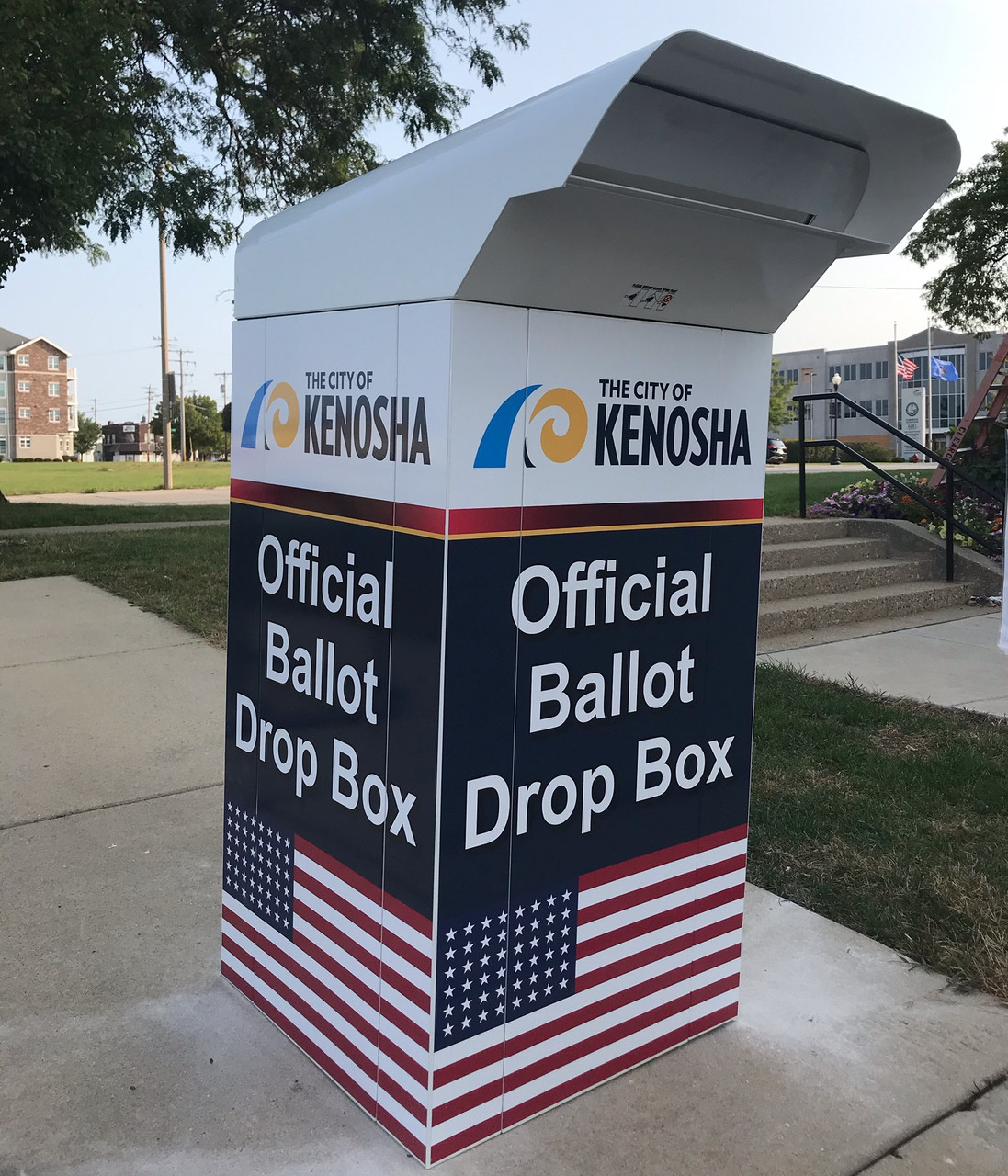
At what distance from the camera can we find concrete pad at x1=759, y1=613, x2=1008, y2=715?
6.12 m

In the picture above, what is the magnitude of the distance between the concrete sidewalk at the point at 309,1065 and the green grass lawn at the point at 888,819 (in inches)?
6.0

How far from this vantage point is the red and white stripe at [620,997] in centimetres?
239

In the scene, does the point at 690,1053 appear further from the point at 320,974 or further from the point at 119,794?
the point at 119,794

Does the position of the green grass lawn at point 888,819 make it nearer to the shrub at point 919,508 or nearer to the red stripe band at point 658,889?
the red stripe band at point 658,889

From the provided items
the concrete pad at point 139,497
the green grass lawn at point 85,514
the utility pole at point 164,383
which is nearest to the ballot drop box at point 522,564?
the green grass lawn at point 85,514

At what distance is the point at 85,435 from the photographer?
131750 mm

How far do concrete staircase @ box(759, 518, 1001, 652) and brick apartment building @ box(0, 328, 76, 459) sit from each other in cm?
12388

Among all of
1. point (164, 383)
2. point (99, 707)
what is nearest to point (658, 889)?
point (99, 707)

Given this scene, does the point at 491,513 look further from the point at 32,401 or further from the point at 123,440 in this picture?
the point at 123,440

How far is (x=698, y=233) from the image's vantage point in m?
2.27

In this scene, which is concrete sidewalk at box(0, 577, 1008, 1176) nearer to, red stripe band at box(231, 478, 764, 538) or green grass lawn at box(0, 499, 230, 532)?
red stripe band at box(231, 478, 764, 538)

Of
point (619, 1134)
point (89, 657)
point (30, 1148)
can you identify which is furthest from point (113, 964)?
point (89, 657)

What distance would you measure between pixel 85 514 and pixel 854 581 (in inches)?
446

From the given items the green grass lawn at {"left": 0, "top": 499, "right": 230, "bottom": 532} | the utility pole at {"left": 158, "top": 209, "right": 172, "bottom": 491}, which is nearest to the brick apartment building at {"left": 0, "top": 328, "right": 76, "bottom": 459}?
the utility pole at {"left": 158, "top": 209, "right": 172, "bottom": 491}
